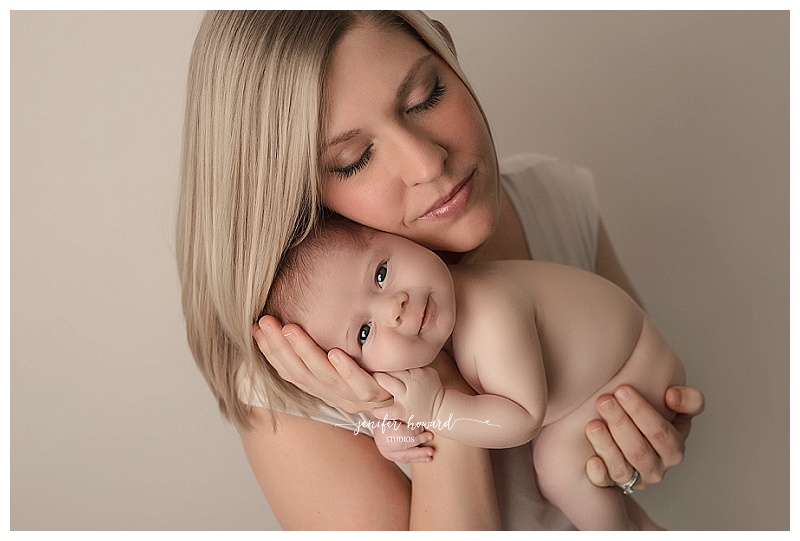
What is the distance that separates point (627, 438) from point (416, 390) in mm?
322

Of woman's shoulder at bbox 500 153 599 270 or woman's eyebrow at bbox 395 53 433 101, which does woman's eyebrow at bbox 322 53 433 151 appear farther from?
woman's shoulder at bbox 500 153 599 270

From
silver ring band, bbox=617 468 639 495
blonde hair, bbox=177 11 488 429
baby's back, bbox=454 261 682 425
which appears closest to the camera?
blonde hair, bbox=177 11 488 429

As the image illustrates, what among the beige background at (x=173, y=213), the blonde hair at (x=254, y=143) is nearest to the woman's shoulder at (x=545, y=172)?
the beige background at (x=173, y=213)

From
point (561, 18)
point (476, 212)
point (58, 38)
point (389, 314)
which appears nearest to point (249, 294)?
point (389, 314)

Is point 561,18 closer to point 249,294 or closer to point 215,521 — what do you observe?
point 249,294

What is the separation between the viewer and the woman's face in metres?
0.80

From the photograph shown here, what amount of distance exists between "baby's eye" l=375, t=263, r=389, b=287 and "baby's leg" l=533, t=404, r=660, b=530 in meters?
0.32

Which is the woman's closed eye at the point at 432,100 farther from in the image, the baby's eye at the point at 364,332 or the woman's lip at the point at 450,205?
the baby's eye at the point at 364,332

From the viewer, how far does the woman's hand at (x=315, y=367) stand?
81cm

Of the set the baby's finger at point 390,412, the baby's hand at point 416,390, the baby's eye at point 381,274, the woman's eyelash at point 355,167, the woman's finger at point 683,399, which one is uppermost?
the woman's eyelash at point 355,167

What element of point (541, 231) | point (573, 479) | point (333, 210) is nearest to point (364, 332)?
point (333, 210)

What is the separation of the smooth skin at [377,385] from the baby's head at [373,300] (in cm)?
3

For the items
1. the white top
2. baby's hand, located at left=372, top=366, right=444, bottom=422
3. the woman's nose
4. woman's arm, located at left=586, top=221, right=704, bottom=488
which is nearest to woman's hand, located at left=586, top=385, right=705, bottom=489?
woman's arm, located at left=586, top=221, right=704, bottom=488

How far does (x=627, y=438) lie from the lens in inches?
37.8
